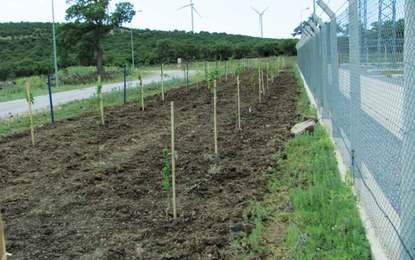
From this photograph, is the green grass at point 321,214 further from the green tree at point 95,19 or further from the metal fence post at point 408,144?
the green tree at point 95,19

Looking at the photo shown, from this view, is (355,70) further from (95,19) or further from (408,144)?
(95,19)

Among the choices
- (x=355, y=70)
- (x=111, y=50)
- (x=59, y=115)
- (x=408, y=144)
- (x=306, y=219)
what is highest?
(x=111, y=50)

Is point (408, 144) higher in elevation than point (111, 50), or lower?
lower

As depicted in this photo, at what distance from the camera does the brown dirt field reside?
15.9 feet

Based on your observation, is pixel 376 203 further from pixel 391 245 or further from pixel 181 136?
pixel 181 136

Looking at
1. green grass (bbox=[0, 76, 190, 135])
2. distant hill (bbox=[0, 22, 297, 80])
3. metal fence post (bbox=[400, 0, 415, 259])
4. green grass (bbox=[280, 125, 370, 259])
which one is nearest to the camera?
metal fence post (bbox=[400, 0, 415, 259])

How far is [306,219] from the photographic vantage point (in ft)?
16.7

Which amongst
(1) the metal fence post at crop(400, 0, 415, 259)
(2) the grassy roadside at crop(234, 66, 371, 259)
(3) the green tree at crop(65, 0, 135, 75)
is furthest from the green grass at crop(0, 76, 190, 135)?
(3) the green tree at crop(65, 0, 135, 75)

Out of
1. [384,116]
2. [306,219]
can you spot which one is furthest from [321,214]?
[384,116]

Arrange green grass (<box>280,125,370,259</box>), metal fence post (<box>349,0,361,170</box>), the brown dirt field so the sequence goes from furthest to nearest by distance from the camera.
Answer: metal fence post (<box>349,0,361,170</box>)
the brown dirt field
green grass (<box>280,125,370,259</box>)

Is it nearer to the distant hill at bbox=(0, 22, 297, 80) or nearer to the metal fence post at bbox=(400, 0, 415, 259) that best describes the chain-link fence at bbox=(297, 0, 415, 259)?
the metal fence post at bbox=(400, 0, 415, 259)

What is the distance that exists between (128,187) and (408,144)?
4.08m

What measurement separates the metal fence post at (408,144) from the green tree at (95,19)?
155ft

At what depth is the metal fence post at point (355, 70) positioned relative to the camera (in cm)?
527
